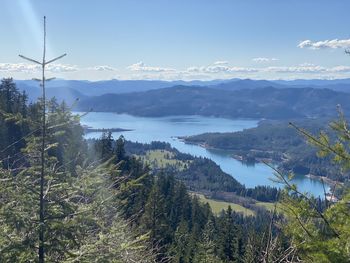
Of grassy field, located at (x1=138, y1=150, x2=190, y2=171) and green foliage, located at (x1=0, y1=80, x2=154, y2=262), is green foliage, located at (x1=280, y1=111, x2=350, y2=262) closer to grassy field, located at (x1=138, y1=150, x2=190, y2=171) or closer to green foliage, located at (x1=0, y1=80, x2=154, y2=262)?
green foliage, located at (x1=0, y1=80, x2=154, y2=262)

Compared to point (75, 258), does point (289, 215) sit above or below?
above

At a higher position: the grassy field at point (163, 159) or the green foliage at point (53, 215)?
the green foliage at point (53, 215)

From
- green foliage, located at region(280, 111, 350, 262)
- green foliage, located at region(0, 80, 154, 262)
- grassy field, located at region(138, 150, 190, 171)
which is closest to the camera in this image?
green foliage, located at region(280, 111, 350, 262)

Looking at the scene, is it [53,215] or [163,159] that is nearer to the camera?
[53,215]

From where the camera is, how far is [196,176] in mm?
121312

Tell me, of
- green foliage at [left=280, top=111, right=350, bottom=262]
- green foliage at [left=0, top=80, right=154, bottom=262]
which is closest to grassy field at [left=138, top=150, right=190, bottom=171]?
green foliage at [left=0, top=80, right=154, bottom=262]

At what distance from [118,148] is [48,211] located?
29.9m

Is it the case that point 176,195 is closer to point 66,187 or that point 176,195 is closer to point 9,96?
point 9,96

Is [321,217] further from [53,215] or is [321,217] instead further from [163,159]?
[163,159]

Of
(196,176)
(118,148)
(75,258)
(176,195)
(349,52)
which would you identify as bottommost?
(196,176)

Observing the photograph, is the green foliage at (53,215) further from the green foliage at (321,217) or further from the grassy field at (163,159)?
the grassy field at (163,159)

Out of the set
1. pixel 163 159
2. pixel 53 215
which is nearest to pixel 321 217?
pixel 53 215

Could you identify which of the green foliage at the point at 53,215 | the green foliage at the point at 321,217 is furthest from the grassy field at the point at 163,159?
the green foliage at the point at 321,217

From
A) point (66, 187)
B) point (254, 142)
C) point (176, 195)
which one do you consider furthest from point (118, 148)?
point (254, 142)
